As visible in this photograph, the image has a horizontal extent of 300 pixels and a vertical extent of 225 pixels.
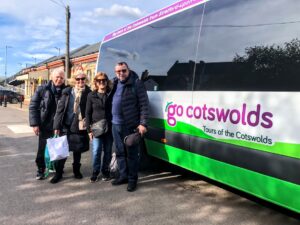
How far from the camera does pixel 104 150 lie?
5.96m

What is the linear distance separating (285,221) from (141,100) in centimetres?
239

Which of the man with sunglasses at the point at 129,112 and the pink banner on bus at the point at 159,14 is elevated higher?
the pink banner on bus at the point at 159,14

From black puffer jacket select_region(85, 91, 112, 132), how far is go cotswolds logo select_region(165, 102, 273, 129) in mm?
1078

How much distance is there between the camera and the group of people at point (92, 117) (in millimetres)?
5355

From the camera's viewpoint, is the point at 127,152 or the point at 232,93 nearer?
the point at 232,93

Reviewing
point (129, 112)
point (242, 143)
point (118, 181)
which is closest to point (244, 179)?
point (242, 143)

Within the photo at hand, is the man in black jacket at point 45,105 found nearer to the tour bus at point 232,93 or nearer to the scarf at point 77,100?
the scarf at point 77,100

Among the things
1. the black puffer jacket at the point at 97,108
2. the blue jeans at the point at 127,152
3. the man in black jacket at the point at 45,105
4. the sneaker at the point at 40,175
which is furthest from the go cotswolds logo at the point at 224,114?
the sneaker at the point at 40,175

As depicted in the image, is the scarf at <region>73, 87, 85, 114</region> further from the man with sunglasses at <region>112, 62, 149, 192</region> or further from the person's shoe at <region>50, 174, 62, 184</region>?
the person's shoe at <region>50, 174, 62, 184</region>

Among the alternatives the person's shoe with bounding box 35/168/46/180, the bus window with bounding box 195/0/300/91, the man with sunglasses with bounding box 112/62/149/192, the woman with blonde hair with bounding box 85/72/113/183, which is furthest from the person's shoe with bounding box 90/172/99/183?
the bus window with bounding box 195/0/300/91

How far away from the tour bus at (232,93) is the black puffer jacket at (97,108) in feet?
2.22

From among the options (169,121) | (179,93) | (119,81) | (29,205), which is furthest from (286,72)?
(29,205)

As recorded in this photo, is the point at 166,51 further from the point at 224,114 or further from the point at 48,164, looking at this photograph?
the point at 48,164

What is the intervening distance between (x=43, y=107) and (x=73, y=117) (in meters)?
0.49
